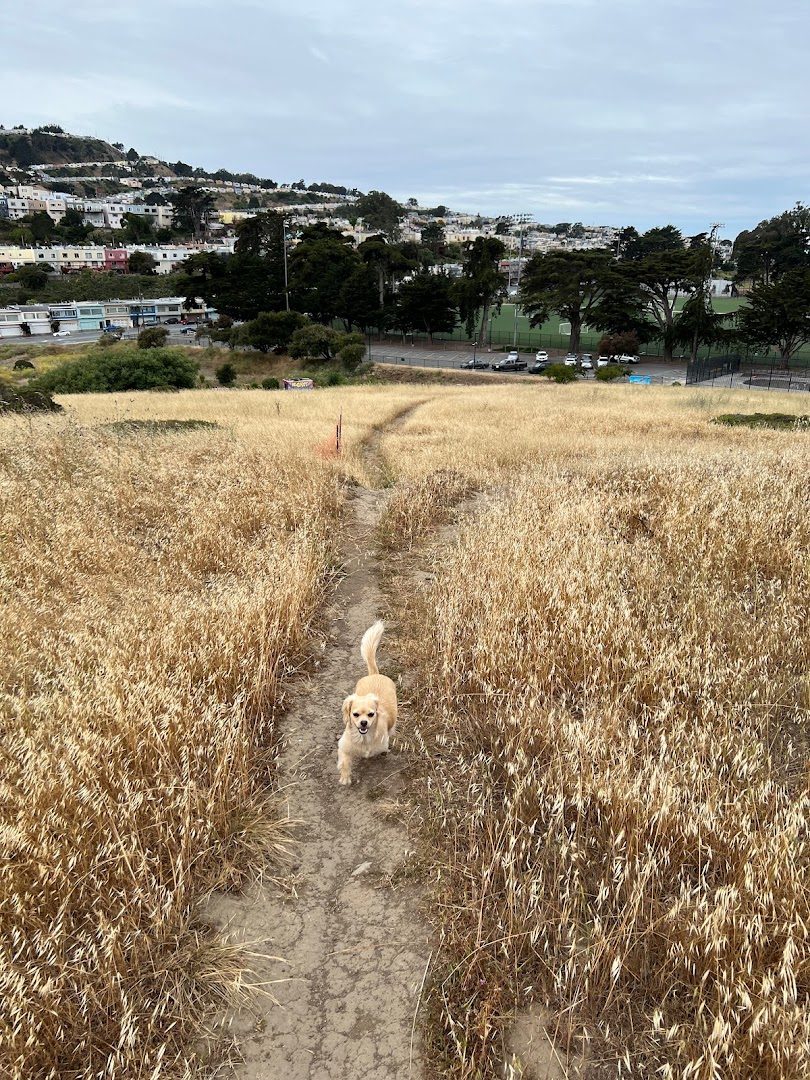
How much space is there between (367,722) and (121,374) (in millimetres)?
33186

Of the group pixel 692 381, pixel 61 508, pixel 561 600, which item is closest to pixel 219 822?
pixel 561 600

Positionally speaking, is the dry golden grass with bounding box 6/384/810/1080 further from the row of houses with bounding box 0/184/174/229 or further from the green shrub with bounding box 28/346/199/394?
the row of houses with bounding box 0/184/174/229

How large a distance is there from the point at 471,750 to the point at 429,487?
692 centimetres

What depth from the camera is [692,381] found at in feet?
143

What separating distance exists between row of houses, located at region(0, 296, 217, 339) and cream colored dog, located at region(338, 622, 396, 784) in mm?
79171

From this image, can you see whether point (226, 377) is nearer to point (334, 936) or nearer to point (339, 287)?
point (339, 287)

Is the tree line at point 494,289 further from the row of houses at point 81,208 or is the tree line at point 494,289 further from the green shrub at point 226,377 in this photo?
the row of houses at point 81,208

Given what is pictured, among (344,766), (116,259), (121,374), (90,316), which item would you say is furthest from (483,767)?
(116,259)

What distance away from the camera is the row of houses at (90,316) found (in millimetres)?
83062

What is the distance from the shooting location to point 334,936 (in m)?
2.87

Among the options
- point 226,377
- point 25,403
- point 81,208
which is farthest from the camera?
point 81,208

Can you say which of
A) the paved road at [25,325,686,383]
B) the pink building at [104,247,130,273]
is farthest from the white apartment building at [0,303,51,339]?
the pink building at [104,247,130,273]

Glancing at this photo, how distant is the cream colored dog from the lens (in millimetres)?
3711

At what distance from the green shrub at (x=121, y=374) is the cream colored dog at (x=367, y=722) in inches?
1220
